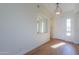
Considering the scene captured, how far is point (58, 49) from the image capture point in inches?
70.9

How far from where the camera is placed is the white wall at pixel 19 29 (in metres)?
1.73

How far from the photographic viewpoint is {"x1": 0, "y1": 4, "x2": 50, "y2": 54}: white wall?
173cm

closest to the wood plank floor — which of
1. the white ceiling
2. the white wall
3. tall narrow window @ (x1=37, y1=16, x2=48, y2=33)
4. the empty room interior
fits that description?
the empty room interior

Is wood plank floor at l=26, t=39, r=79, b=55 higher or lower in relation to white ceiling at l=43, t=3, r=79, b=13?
lower

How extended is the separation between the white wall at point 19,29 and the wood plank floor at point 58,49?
10 centimetres

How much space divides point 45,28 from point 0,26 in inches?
28.5

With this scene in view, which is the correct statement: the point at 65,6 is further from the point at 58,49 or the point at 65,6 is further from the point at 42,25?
the point at 58,49

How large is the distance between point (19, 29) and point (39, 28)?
331 mm

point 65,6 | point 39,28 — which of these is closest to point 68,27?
point 65,6

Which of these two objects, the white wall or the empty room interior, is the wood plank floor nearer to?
the empty room interior

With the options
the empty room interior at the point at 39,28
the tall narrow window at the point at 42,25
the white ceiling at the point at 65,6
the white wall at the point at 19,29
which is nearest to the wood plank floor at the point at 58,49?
the empty room interior at the point at 39,28

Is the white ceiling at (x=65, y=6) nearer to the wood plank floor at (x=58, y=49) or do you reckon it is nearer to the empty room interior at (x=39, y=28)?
the empty room interior at (x=39, y=28)

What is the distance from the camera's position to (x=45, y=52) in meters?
1.80

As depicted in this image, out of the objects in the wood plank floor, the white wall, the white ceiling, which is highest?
the white ceiling
